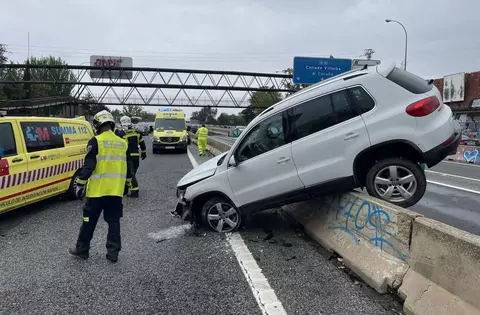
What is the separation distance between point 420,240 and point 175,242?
3.29m

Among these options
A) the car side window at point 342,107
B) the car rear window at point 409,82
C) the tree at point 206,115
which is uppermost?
the car rear window at point 409,82

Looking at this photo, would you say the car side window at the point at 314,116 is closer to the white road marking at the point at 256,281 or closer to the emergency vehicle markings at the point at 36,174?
the white road marking at the point at 256,281

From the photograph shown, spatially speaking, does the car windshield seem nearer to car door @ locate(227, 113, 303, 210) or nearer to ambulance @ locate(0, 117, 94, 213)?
ambulance @ locate(0, 117, 94, 213)

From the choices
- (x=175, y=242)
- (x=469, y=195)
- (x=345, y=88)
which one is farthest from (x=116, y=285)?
(x=469, y=195)

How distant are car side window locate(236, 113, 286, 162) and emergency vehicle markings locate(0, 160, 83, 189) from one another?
3.67 meters

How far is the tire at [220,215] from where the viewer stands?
5926mm

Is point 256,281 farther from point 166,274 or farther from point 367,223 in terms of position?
point 367,223

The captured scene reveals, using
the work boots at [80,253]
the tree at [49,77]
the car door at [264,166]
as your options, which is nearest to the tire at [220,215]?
the car door at [264,166]

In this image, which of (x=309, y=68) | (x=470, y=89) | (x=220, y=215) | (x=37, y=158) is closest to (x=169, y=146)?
(x=309, y=68)

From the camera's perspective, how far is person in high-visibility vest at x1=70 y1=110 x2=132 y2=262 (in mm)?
4824

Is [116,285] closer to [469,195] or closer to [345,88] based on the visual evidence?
[345,88]

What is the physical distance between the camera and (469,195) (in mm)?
9344

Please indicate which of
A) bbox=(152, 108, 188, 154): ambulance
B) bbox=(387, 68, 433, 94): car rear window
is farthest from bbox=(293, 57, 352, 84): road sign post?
bbox=(387, 68, 433, 94): car rear window

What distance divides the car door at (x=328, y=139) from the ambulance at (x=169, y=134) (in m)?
17.7
